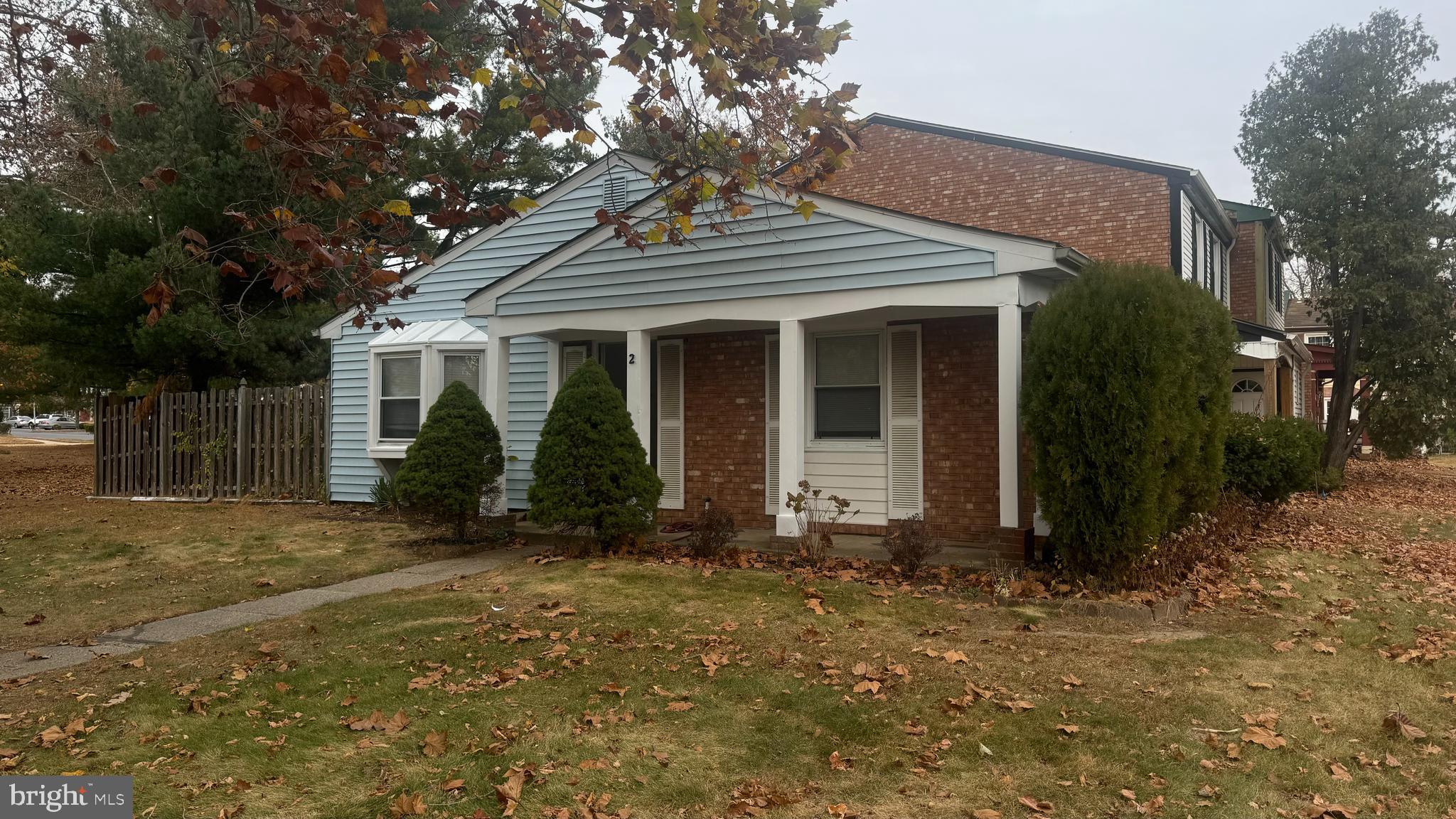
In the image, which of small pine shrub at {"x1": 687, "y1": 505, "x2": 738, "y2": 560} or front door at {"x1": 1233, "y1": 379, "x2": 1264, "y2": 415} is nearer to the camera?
small pine shrub at {"x1": 687, "y1": 505, "x2": 738, "y2": 560}

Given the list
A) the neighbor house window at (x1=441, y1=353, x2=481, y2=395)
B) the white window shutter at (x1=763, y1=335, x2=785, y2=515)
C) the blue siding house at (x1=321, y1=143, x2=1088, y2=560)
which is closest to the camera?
the blue siding house at (x1=321, y1=143, x2=1088, y2=560)

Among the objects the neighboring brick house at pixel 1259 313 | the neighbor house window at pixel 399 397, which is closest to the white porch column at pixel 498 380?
the neighbor house window at pixel 399 397

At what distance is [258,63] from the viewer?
17.9 ft

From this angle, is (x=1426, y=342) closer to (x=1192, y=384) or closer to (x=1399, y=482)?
(x=1399, y=482)

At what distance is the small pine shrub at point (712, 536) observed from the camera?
30.2 feet

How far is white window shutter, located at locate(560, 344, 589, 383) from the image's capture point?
12703mm

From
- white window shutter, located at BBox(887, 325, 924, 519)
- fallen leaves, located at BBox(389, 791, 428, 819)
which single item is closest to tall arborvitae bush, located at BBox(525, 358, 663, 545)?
white window shutter, located at BBox(887, 325, 924, 519)

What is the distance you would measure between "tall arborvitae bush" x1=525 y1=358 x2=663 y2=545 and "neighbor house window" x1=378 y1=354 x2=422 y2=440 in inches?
194

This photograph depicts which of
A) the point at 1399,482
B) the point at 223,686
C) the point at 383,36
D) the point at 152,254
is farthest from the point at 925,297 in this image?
the point at 1399,482

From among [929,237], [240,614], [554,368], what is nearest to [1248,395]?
[929,237]

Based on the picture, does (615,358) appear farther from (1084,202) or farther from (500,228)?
(1084,202)

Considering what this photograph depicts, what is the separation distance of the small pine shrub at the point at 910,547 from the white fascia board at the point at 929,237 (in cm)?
247

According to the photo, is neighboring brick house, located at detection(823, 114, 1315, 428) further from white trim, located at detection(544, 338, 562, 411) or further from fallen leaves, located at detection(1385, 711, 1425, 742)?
fallen leaves, located at detection(1385, 711, 1425, 742)

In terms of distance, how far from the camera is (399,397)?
13.7 m
